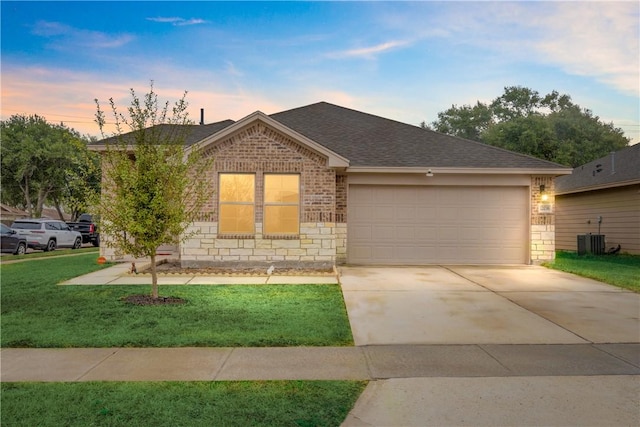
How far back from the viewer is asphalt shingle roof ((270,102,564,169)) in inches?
509

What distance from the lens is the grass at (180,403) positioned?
10.5 feet

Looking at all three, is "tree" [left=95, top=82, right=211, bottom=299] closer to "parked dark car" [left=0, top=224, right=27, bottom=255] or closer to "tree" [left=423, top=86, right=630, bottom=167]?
"parked dark car" [left=0, top=224, right=27, bottom=255]

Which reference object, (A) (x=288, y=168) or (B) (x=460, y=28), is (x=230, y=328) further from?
(B) (x=460, y=28)

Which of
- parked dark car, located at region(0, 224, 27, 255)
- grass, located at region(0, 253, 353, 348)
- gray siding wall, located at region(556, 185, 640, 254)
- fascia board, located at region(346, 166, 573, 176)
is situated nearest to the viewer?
grass, located at region(0, 253, 353, 348)

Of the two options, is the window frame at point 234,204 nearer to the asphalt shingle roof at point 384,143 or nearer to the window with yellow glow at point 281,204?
the window with yellow glow at point 281,204

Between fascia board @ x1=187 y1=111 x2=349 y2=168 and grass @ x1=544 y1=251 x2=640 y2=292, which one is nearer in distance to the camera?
grass @ x1=544 y1=251 x2=640 y2=292

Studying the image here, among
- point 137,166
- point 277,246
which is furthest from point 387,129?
point 137,166

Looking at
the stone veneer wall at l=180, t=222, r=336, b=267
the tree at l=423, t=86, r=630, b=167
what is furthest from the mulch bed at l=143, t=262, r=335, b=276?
the tree at l=423, t=86, r=630, b=167

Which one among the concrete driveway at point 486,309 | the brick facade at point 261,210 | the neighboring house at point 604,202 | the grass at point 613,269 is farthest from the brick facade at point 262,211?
the neighboring house at point 604,202

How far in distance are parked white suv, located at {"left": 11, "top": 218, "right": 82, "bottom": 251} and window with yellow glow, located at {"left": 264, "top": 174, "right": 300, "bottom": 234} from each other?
1589 centimetres

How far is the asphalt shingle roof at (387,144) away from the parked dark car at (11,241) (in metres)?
13.3

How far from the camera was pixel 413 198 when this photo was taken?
1309 centimetres

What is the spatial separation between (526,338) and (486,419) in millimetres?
2739

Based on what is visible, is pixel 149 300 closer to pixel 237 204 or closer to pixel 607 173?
pixel 237 204
